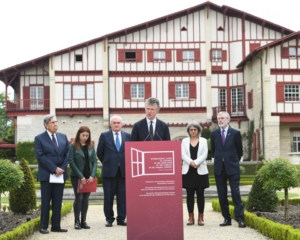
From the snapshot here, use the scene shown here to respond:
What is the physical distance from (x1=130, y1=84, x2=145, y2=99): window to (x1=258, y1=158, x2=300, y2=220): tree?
2937 cm

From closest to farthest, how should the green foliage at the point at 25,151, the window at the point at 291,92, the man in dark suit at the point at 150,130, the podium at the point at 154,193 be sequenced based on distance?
the podium at the point at 154,193
the man in dark suit at the point at 150,130
the window at the point at 291,92
the green foliage at the point at 25,151

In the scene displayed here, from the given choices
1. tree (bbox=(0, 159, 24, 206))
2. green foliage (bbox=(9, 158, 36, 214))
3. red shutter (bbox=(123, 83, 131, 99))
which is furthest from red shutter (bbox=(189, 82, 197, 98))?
tree (bbox=(0, 159, 24, 206))

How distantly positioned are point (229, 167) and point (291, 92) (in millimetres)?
27781

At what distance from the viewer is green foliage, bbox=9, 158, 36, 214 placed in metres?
12.9

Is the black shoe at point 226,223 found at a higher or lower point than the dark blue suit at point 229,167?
lower

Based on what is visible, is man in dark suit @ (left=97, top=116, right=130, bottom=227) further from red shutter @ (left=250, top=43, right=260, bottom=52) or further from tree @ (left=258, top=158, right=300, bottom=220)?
red shutter @ (left=250, top=43, right=260, bottom=52)

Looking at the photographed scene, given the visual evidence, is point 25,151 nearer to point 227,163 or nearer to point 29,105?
point 29,105

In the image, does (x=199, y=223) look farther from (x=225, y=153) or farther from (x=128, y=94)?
(x=128, y=94)

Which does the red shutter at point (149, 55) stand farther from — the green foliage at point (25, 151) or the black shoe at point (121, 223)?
the black shoe at point (121, 223)

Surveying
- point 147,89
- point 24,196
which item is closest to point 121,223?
point 24,196

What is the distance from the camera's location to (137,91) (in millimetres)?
40844

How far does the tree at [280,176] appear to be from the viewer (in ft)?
36.9

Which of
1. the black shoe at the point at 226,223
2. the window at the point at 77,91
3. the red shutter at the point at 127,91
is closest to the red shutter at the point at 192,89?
the red shutter at the point at 127,91

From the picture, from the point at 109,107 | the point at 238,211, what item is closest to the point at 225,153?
the point at 238,211
